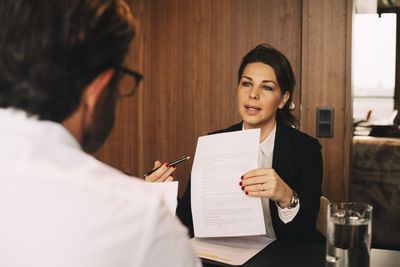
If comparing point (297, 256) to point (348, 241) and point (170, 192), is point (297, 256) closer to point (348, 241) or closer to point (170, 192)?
point (348, 241)

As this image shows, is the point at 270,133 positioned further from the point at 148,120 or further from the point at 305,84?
the point at 148,120

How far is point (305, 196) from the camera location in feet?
5.55

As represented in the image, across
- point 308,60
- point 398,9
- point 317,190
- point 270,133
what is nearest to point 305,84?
point 308,60

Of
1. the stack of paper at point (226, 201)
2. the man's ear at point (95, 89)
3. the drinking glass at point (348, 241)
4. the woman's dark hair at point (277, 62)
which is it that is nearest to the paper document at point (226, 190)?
the stack of paper at point (226, 201)

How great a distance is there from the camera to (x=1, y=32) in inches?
Result: 24.7

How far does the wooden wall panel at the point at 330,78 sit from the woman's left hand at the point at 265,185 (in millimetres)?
1297

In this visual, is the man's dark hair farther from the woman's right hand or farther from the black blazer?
the black blazer

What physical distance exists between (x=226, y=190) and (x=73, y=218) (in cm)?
85

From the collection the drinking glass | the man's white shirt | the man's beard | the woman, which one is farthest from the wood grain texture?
the man's white shirt

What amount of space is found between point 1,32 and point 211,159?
868 millimetres

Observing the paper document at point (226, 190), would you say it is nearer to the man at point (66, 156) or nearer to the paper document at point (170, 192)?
the paper document at point (170, 192)

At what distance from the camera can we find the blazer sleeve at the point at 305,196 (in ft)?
4.97

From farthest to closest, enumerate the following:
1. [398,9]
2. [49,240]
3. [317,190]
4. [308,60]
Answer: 1. [308,60]
2. [398,9]
3. [317,190]
4. [49,240]

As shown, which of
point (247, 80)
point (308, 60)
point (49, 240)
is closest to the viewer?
point (49, 240)
